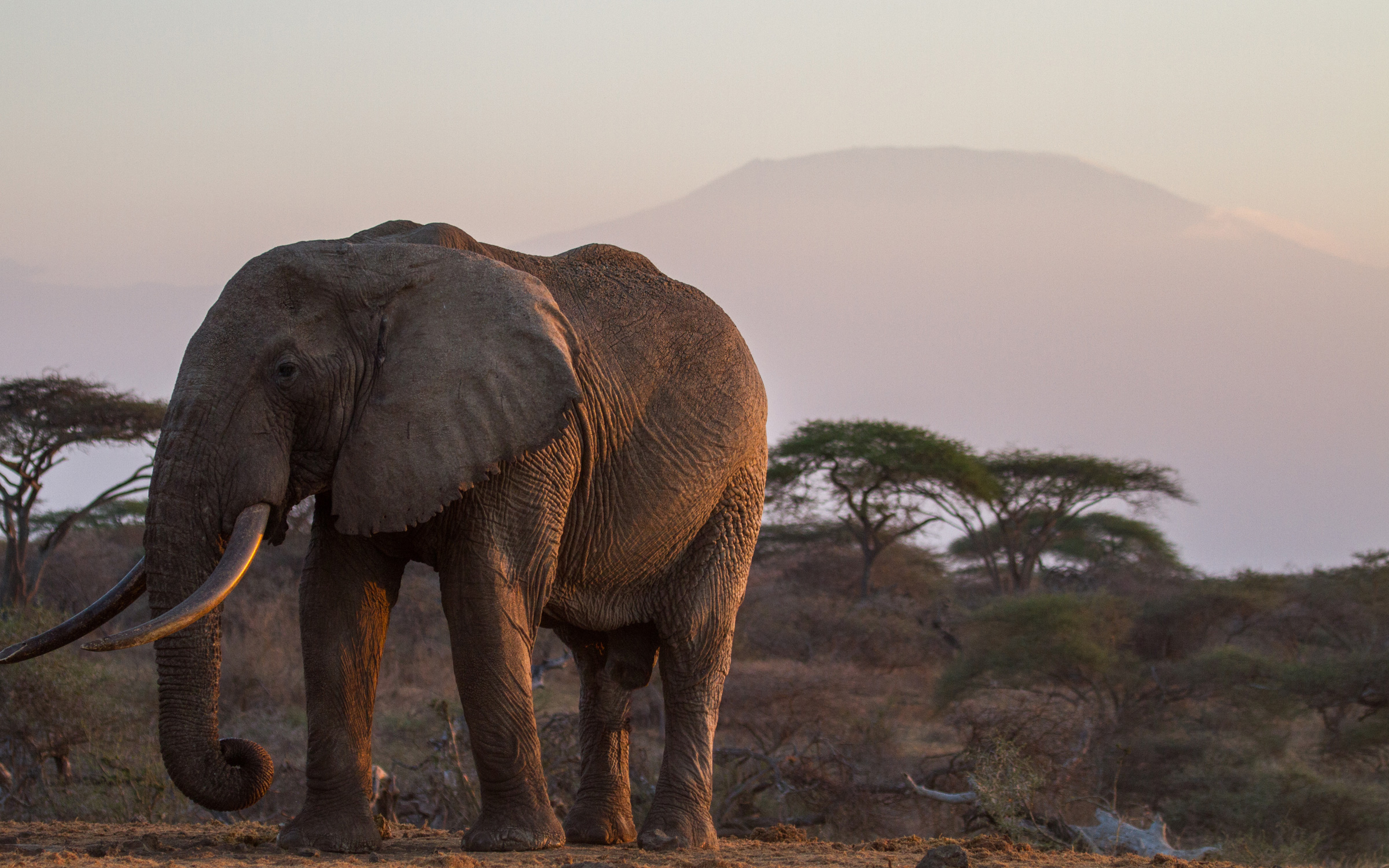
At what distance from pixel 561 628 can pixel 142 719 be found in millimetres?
6706

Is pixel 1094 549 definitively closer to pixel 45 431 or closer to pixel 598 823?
pixel 45 431

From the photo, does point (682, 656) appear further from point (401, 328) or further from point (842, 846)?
point (401, 328)

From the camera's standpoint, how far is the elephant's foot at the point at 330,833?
578cm

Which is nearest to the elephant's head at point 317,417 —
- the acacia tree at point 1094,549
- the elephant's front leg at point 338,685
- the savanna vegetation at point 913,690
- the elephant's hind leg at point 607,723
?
the elephant's front leg at point 338,685

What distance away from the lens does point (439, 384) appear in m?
5.51

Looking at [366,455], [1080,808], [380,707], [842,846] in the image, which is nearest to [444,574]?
[366,455]

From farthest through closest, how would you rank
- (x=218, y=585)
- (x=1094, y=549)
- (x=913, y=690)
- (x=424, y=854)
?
(x=1094, y=549), (x=913, y=690), (x=424, y=854), (x=218, y=585)

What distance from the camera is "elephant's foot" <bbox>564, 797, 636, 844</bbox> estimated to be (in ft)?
21.7

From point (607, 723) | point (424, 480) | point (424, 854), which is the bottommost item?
point (424, 854)

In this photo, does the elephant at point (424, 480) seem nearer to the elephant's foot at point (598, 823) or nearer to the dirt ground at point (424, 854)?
the dirt ground at point (424, 854)

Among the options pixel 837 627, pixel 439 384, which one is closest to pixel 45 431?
pixel 837 627

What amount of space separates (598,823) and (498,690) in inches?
52.0

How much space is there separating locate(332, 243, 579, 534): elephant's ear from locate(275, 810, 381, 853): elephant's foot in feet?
4.09

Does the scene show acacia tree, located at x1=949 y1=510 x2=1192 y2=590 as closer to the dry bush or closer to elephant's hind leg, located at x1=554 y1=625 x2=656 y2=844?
the dry bush
